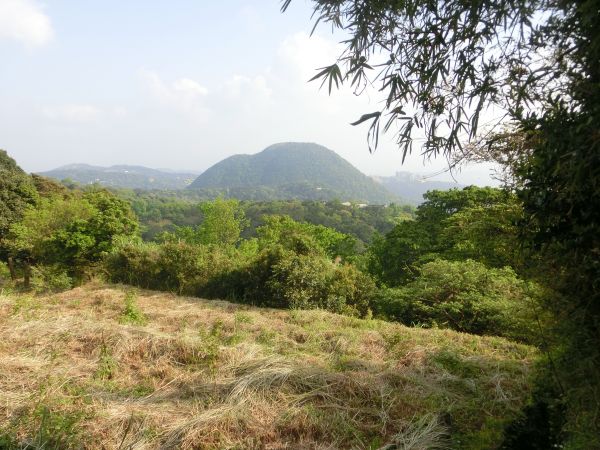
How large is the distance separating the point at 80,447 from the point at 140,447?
46cm

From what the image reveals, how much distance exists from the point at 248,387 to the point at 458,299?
6.00 metres

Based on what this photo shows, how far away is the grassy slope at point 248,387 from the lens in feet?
9.09

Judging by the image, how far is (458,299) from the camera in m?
7.79

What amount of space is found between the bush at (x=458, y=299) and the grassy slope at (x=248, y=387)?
1719 millimetres

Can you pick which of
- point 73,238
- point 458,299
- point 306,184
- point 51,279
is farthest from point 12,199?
point 306,184

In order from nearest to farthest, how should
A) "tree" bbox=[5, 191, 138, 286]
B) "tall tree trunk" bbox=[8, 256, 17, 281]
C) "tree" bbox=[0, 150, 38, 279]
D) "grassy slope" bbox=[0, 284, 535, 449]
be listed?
"grassy slope" bbox=[0, 284, 535, 449], "tree" bbox=[5, 191, 138, 286], "tall tree trunk" bbox=[8, 256, 17, 281], "tree" bbox=[0, 150, 38, 279]

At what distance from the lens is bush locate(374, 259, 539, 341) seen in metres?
7.16

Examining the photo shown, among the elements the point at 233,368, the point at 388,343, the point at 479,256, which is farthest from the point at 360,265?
the point at 233,368

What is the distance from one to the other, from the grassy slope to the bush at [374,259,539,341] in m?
1.72

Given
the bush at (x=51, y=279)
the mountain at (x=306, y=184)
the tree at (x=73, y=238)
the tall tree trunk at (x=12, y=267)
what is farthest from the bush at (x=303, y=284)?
the mountain at (x=306, y=184)

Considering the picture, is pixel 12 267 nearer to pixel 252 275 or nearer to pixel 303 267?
pixel 252 275

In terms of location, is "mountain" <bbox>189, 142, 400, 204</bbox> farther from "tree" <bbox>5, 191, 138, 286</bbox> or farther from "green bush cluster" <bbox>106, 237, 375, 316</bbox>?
"green bush cluster" <bbox>106, 237, 375, 316</bbox>

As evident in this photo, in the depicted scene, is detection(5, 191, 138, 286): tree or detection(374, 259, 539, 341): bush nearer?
detection(374, 259, 539, 341): bush

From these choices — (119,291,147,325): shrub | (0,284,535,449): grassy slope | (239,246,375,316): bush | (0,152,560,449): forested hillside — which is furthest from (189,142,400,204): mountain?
(0,284,535,449): grassy slope
